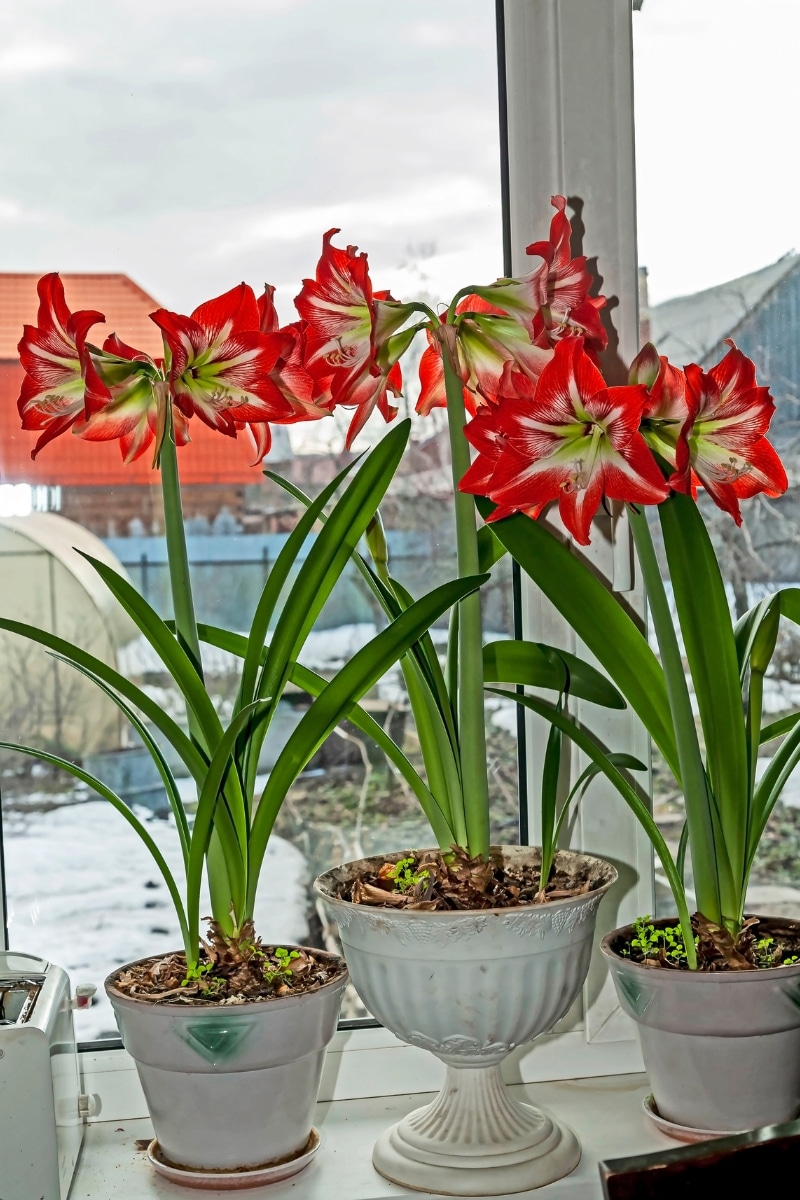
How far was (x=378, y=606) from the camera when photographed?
4.21ft

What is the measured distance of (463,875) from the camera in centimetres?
99

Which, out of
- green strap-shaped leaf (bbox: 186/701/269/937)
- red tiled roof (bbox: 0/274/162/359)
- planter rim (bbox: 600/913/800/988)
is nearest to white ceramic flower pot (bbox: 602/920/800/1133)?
planter rim (bbox: 600/913/800/988)

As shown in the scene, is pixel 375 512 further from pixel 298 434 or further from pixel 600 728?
pixel 600 728

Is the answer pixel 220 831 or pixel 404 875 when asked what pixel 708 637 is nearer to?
pixel 404 875

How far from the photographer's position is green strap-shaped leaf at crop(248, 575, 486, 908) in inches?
37.2

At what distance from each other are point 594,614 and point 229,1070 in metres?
0.50

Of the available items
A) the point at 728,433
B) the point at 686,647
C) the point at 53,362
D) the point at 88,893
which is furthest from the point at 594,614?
the point at 88,893

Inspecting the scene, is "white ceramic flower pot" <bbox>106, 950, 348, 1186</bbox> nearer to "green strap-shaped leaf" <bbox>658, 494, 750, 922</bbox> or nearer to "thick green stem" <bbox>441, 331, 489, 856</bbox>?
"thick green stem" <bbox>441, 331, 489, 856</bbox>

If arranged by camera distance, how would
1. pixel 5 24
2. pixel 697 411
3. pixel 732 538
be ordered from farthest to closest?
1. pixel 732 538
2. pixel 5 24
3. pixel 697 411

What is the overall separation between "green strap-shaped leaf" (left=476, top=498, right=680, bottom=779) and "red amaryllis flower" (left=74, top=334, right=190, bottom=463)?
29 cm

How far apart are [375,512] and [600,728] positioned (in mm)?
400

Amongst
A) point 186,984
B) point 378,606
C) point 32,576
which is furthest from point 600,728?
point 32,576

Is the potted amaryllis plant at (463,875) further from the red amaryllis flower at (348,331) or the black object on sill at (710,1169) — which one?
the black object on sill at (710,1169)

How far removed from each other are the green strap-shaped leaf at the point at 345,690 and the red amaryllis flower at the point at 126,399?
0.26 m
